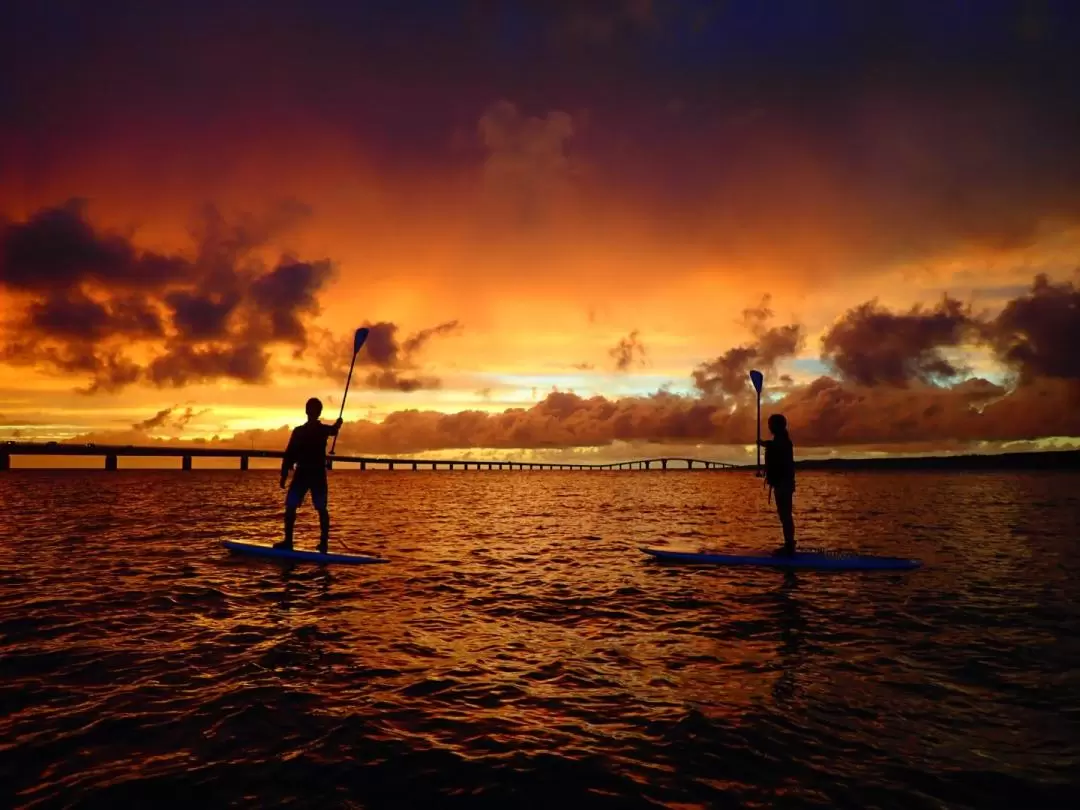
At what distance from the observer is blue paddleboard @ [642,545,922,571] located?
62.8ft

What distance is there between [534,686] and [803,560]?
43.0ft

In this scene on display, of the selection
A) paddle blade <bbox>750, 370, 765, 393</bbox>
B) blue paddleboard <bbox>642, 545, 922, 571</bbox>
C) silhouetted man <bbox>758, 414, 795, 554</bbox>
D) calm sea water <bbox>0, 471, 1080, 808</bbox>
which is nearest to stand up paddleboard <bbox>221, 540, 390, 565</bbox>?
calm sea water <bbox>0, 471, 1080, 808</bbox>

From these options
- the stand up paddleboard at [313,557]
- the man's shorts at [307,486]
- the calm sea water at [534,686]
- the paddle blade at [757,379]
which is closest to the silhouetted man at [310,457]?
the man's shorts at [307,486]

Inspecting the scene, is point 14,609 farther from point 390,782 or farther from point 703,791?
point 703,791

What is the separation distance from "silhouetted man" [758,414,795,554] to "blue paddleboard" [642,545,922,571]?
51 centimetres

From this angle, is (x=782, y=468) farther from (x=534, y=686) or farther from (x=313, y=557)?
(x=313, y=557)

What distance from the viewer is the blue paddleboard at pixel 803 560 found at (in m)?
19.1

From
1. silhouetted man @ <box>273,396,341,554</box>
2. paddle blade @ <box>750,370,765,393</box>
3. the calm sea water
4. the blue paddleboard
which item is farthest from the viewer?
paddle blade @ <box>750,370,765,393</box>

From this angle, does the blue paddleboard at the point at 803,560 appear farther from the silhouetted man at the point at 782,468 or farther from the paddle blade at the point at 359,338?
the paddle blade at the point at 359,338

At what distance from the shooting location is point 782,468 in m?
19.4

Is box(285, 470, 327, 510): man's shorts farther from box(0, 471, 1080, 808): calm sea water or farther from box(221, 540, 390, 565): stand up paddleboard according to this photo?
box(0, 471, 1080, 808): calm sea water

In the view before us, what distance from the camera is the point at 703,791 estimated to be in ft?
20.3

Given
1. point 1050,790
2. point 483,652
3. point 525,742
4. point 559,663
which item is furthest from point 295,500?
point 1050,790

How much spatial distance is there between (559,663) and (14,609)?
37.2 feet
